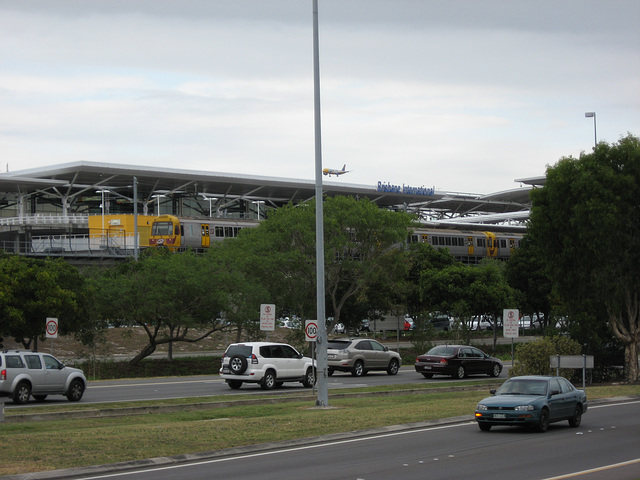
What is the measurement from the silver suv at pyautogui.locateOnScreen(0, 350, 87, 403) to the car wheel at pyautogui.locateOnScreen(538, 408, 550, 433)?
14198 mm

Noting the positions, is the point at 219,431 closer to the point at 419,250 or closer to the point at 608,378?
the point at 608,378

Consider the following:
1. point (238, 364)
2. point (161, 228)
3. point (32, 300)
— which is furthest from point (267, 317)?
point (161, 228)

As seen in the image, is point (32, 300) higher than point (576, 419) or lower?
higher

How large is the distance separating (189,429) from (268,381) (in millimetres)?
12347

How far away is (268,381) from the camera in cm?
2945

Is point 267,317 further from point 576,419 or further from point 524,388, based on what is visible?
point 576,419

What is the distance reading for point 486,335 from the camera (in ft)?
249

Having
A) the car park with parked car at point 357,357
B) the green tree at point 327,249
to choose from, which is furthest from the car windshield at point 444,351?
the green tree at point 327,249

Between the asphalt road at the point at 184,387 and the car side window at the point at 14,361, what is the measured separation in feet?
3.66

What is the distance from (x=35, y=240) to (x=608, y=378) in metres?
54.1

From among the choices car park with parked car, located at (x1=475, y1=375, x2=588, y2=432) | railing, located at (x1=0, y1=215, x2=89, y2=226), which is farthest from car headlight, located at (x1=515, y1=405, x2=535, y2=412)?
railing, located at (x1=0, y1=215, x2=89, y2=226)

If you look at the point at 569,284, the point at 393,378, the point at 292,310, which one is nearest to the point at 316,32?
the point at 569,284

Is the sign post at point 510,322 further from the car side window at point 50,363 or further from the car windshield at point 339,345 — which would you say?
the car side window at point 50,363

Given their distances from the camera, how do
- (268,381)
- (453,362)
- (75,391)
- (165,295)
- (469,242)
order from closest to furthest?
(75,391) < (268,381) < (453,362) < (165,295) < (469,242)
